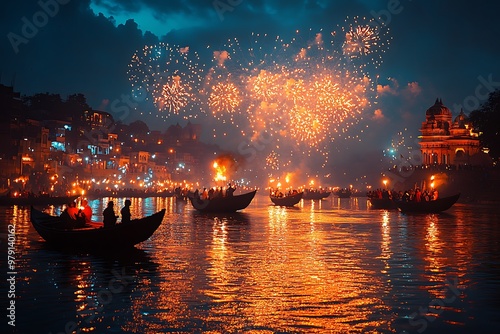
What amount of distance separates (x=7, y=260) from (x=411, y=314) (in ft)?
44.8

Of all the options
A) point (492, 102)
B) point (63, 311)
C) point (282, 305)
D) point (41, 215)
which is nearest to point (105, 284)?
point (63, 311)

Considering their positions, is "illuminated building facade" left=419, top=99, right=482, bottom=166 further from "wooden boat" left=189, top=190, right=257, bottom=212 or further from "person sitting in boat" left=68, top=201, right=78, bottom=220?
"person sitting in boat" left=68, top=201, right=78, bottom=220

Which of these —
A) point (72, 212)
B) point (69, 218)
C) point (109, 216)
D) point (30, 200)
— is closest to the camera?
point (109, 216)

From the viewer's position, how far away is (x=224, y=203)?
5519cm

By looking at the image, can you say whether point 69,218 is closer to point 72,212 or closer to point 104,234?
point 72,212

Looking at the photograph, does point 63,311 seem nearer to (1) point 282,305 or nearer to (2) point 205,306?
(2) point 205,306

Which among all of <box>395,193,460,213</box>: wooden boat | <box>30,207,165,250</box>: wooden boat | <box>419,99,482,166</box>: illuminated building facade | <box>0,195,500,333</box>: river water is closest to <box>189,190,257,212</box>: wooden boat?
<box>395,193,460,213</box>: wooden boat

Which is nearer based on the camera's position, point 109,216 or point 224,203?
point 109,216

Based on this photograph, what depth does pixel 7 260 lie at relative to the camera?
21.1m

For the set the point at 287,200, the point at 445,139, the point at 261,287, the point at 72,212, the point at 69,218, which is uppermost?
the point at 445,139

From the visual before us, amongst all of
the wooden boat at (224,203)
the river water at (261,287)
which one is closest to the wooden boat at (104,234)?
the river water at (261,287)

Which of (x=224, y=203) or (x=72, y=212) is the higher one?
(x=224, y=203)

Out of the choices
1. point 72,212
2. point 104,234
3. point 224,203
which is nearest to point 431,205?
point 224,203

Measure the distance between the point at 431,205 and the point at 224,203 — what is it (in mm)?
17489
